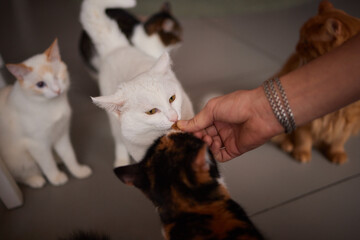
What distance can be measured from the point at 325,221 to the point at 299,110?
64 cm

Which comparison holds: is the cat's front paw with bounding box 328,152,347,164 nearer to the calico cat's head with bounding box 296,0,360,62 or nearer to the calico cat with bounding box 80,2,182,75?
the calico cat's head with bounding box 296,0,360,62

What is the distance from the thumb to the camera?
0.87 metres

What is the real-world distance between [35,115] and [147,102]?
1.98 feet

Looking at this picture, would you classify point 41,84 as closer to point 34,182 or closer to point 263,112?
point 34,182

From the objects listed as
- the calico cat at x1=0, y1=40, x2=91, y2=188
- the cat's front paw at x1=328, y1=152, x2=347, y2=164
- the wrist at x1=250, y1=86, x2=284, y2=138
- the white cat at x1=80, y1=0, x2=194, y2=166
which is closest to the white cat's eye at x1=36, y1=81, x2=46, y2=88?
the calico cat at x1=0, y1=40, x2=91, y2=188

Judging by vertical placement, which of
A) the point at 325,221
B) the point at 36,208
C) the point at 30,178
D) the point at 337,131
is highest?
the point at 30,178

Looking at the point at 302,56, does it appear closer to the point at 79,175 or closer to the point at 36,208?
the point at 79,175

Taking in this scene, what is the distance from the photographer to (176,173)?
2.17ft

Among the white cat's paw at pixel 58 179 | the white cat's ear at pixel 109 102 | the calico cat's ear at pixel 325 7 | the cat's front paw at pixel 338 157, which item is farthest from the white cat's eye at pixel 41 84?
the cat's front paw at pixel 338 157

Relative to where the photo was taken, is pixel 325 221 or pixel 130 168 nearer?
pixel 130 168

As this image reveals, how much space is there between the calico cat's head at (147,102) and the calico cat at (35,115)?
39 cm

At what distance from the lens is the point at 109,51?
4.45 ft

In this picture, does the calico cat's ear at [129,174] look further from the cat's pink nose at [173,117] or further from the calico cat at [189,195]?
the cat's pink nose at [173,117]

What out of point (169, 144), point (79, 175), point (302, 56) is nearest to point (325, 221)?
point (302, 56)
